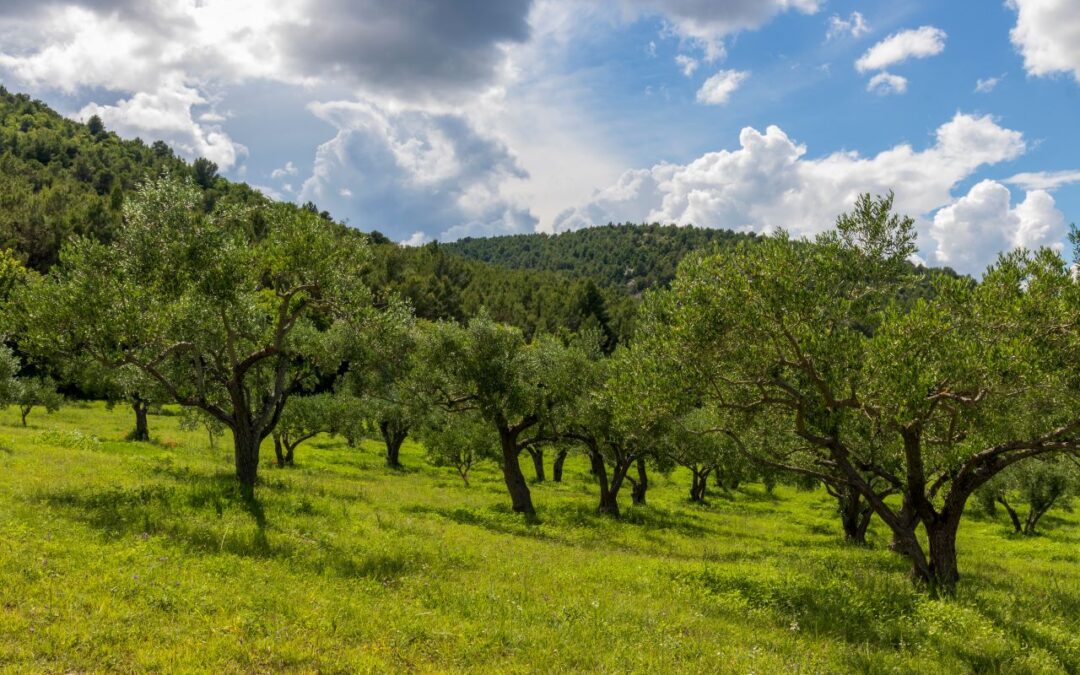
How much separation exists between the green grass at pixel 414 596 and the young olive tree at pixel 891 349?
13.7 feet

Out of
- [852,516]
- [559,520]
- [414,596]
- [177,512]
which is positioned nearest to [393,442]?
[559,520]

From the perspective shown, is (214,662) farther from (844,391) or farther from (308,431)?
(308,431)

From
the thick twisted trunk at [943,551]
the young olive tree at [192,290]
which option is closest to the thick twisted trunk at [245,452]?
the young olive tree at [192,290]

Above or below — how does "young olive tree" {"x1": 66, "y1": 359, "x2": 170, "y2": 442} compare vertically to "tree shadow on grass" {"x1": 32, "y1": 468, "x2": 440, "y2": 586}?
above

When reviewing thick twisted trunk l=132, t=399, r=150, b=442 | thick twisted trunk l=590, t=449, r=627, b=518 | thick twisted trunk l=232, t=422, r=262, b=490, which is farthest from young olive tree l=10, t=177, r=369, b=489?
thick twisted trunk l=132, t=399, r=150, b=442

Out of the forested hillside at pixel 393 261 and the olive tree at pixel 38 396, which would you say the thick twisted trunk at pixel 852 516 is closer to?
the olive tree at pixel 38 396

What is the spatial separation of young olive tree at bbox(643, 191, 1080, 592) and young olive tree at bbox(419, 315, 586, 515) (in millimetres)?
13348

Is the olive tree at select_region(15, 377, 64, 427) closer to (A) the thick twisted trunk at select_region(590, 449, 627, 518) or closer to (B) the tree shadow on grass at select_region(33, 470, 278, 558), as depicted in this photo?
(B) the tree shadow on grass at select_region(33, 470, 278, 558)

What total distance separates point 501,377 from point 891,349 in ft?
63.8

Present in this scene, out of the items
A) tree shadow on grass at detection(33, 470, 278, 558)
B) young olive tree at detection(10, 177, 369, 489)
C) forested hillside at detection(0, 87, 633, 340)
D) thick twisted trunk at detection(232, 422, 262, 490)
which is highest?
forested hillside at detection(0, 87, 633, 340)

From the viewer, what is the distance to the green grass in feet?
34.4

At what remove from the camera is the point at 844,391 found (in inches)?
725

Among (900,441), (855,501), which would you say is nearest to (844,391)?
(900,441)

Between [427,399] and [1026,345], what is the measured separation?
25268 millimetres
